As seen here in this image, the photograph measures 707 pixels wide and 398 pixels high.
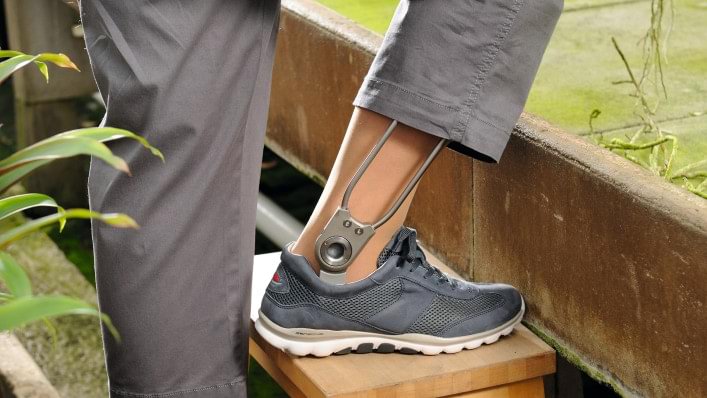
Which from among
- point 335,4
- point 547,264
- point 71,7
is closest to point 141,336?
point 547,264

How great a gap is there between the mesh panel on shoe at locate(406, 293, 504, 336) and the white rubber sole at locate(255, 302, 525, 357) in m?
0.01

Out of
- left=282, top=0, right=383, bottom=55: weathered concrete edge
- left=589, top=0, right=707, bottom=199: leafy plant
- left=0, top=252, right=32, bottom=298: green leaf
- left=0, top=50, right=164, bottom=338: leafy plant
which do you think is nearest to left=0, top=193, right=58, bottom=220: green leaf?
left=0, top=50, right=164, bottom=338: leafy plant

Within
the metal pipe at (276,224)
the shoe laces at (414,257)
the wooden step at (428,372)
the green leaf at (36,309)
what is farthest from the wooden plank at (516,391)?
the metal pipe at (276,224)

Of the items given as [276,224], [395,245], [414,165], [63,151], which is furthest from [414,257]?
[276,224]

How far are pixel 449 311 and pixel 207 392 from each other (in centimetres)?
31

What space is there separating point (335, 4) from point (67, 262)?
80 cm

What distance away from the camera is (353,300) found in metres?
1.46

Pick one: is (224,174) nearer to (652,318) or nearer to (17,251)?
(652,318)

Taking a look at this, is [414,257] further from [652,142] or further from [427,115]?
[652,142]

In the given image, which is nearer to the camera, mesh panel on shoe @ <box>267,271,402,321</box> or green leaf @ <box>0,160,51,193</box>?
green leaf @ <box>0,160,51,193</box>

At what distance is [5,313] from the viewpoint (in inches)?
30.5

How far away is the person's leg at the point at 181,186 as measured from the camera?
1324 millimetres

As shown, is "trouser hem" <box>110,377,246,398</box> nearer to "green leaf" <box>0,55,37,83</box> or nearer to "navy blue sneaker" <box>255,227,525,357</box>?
"navy blue sneaker" <box>255,227,525,357</box>

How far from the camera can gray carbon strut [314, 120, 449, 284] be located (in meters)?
1.40
